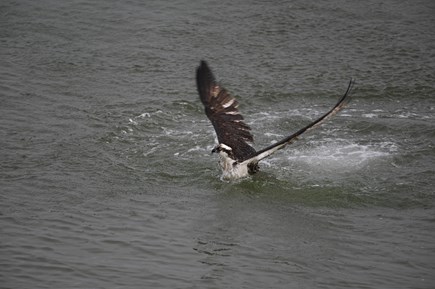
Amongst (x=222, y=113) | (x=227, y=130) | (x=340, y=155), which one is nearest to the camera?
(x=227, y=130)

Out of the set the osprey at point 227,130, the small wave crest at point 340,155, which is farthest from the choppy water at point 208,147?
the osprey at point 227,130

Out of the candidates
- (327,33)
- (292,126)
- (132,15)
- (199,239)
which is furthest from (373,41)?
(199,239)

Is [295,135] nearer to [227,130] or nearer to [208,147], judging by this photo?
[227,130]

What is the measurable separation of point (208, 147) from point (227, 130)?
37.4 inches

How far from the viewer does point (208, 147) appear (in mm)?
9938

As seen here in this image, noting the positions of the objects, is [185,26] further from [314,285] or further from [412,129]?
[314,285]

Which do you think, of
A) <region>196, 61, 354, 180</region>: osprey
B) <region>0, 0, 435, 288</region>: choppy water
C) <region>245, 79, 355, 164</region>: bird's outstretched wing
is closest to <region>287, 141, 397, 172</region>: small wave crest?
<region>0, 0, 435, 288</region>: choppy water

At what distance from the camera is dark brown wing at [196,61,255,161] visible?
8.97 metres

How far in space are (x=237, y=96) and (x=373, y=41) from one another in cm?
363

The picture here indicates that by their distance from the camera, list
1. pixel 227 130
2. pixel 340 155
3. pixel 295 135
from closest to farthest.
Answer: pixel 295 135
pixel 227 130
pixel 340 155

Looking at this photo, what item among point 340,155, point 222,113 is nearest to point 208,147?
point 222,113

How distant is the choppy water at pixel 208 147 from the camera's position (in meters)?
6.53

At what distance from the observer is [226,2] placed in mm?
15453

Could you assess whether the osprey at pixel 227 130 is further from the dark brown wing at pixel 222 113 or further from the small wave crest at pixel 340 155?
the small wave crest at pixel 340 155
